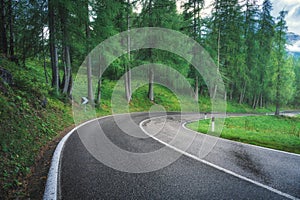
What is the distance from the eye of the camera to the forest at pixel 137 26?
38.2 ft

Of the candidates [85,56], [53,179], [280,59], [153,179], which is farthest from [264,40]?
[53,179]

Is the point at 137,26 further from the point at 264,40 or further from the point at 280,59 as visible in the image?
the point at 264,40

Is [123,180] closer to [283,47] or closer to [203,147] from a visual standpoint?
[203,147]

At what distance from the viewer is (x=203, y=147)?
5668mm

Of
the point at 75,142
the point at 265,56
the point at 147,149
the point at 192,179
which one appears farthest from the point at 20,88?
the point at 265,56

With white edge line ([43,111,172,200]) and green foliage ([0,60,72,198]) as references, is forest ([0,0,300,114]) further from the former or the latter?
white edge line ([43,111,172,200])

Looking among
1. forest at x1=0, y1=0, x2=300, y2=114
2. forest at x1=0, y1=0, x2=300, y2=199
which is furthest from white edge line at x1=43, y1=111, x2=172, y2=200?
forest at x1=0, y1=0, x2=300, y2=114

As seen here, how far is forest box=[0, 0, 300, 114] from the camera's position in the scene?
38.2 feet

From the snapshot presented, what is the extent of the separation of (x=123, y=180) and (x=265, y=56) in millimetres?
37075

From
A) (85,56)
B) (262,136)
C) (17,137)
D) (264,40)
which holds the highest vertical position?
(264,40)

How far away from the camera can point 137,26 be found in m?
20.3

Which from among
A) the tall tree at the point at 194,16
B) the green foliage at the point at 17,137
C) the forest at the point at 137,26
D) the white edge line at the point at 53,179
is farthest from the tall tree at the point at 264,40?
the white edge line at the point at 53,179

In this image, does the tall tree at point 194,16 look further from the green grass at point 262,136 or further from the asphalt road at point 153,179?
the asphalt road at point 153,179

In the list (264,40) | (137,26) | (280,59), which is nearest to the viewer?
(137,26)
